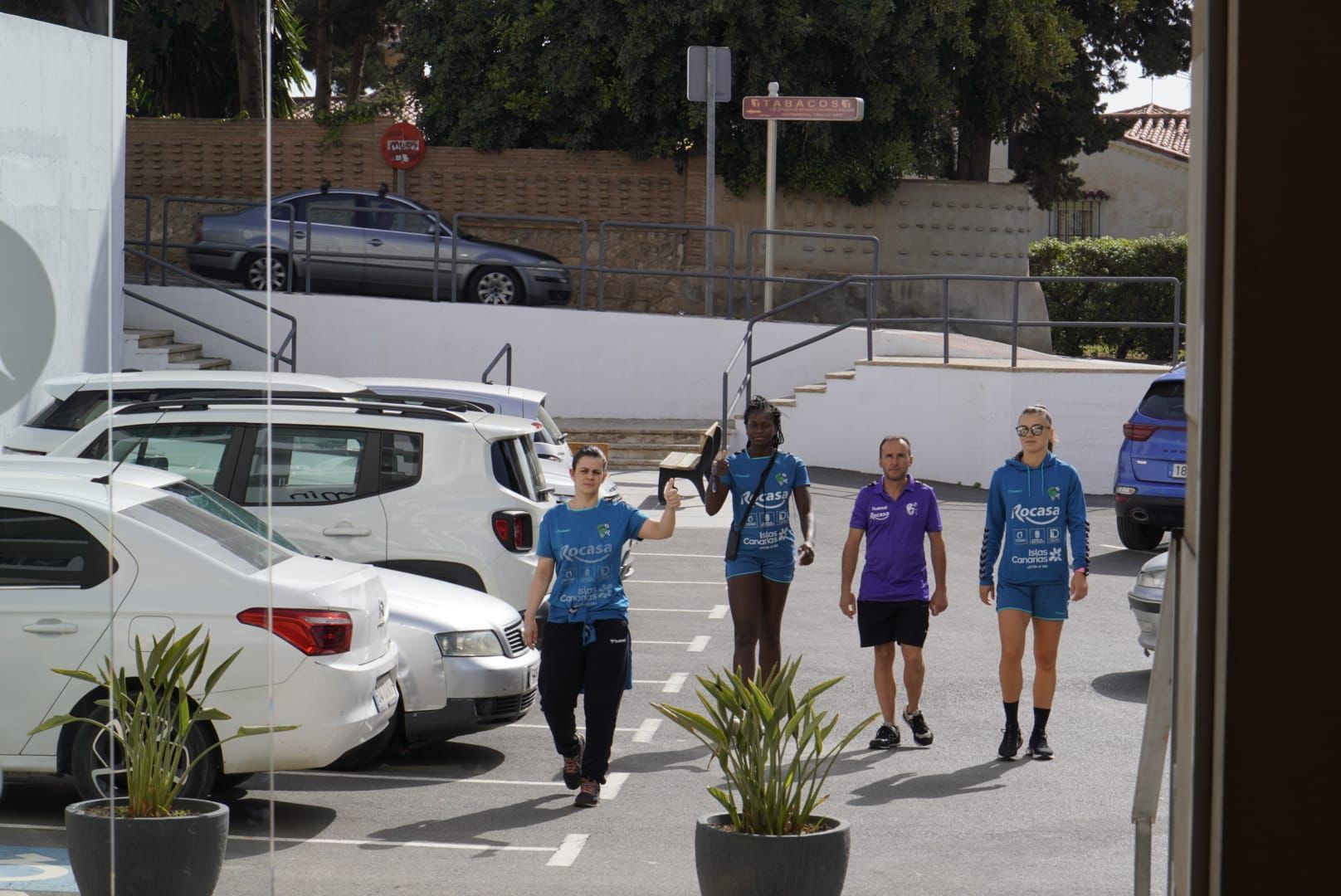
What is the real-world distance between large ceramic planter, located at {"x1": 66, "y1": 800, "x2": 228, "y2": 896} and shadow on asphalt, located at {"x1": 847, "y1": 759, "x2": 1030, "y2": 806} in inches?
129

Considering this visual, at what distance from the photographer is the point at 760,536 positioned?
338 inches

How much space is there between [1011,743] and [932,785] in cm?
65

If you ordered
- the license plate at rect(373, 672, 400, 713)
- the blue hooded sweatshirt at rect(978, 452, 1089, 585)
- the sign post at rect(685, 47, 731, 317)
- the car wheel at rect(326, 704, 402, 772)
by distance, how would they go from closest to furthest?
1. the license plate at rect(373, 672, 400, 713)
2. the car wheel at rect(326, 704, 402, 772)
3. the blue hooded sweatshirt at rect(978, 452, 1089, 585)
4. the sign post at rect(685, 47, 731, 317)

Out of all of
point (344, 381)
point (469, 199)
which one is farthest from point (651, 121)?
point (344, 381)

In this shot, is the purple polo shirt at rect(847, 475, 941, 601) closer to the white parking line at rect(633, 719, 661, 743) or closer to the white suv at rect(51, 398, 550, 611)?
the white parking line at rect(633, 719, 661, 743)

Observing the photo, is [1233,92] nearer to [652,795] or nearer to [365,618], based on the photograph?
[365,618]

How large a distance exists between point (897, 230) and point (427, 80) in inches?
307

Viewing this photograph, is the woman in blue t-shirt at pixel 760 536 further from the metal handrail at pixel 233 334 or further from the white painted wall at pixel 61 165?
the metal handrail at pixel 233 334

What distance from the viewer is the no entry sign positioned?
26.4 metres

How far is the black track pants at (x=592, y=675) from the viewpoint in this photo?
753 cm

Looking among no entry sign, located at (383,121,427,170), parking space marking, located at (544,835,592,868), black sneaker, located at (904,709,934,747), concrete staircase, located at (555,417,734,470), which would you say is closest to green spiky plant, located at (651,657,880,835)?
parking space marking, located at (544,835,592,868)

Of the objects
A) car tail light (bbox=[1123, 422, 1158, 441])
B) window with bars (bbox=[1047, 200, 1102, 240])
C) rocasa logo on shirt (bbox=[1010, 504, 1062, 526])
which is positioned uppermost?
window with bars (bbox=[1047, 200, 1102, 240])

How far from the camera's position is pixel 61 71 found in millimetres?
5340

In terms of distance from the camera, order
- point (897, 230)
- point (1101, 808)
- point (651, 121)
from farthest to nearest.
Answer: point (897, 230)
point (651, 121)
point (1101, 808)
